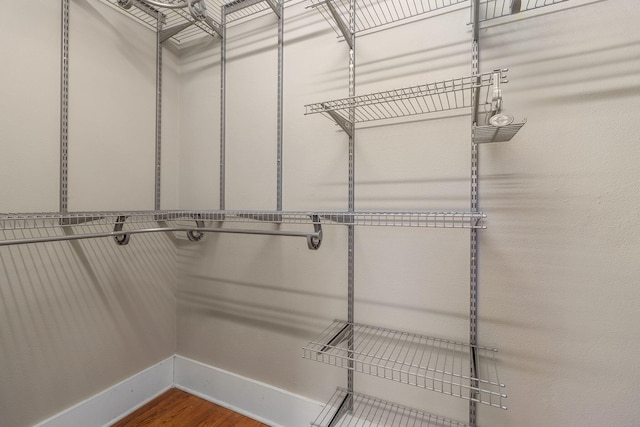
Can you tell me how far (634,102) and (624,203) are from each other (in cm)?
32

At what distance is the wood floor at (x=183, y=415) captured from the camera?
57.7 inches

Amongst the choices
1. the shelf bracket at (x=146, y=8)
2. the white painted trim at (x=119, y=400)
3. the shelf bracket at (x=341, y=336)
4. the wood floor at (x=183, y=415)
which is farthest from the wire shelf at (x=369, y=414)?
the shelf bracket at (x=146, y=8)

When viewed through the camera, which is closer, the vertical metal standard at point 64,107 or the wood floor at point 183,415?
the vertical metal standard at point 64,107

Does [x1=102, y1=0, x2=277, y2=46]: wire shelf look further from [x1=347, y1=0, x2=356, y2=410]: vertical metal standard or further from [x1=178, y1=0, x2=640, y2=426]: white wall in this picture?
[x1=347, y1=0, x2=356, y2=410]: vertical metal standard

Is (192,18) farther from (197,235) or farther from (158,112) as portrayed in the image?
(197,235)

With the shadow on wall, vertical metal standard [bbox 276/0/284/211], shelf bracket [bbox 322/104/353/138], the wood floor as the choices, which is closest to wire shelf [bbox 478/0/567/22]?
shelf bracket [bbox 322/104/353/138]

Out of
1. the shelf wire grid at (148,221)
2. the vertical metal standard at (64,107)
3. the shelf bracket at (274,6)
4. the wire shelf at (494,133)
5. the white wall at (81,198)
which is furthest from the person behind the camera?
the shelf bracket at (274,6)

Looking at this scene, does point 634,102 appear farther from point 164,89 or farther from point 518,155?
point 164,89

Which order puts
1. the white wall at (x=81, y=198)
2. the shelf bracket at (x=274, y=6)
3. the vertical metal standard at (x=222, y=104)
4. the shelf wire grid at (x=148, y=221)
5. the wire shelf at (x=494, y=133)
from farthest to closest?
the vertical metal standard at (x=222, y=104)
the shelf bracket at (x=274, y=6)
the white wall at (x=81, y=198)
the shelf wire grid at (x=148, y=221)
the wire shelf at (x=494, y=133)

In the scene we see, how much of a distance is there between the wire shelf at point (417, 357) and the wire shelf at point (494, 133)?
29.9 inches

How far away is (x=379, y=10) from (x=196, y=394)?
2.23 meters

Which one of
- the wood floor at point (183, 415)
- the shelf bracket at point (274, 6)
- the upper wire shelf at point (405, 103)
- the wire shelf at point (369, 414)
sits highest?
the shelf bracket at point (274, 6)

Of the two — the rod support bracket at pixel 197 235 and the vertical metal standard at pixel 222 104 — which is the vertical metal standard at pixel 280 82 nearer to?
the vertical metal standard at pixel 222 104

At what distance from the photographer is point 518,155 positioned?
3.39 ft
